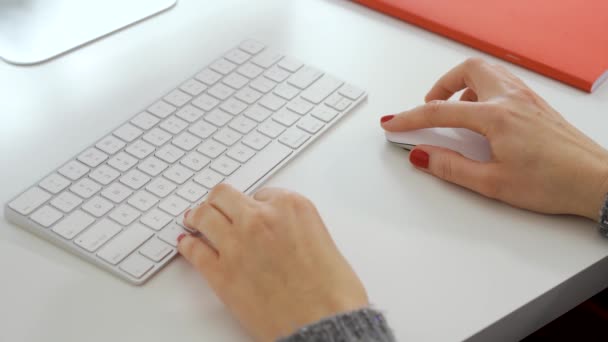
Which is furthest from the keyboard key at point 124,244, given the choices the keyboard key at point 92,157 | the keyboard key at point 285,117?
the keyboard key at point 285,117

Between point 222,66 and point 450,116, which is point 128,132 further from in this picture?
point 450,116

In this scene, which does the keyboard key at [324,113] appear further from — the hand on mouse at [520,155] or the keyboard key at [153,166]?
the keyboard key at [153,166]

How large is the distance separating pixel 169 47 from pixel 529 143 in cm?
47

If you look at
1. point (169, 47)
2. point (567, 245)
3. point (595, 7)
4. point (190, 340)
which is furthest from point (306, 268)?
point (595, 7)

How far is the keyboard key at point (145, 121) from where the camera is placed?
782 millimetres

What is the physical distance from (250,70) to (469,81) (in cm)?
26

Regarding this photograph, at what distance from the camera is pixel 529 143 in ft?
2.41

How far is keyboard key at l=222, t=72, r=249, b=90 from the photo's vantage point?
85cm

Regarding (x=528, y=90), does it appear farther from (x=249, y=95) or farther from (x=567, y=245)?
(x=249, y=95)

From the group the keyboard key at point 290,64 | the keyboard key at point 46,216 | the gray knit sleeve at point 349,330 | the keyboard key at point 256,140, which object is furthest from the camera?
the keyboard key at point 290,64

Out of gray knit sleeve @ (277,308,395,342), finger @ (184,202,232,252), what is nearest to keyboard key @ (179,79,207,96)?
finger @ (184,202,232,252)

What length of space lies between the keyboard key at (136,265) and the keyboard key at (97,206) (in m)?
0.06

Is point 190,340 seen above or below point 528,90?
below

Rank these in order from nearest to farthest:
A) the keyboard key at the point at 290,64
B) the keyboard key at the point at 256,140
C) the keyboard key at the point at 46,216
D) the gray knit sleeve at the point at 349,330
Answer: the gray knit sleeve at the point at 349,330, the keyboard key at the point at 46,216, the keyboard key at the point at 256,140, the keyboard key at the point at 290,64
